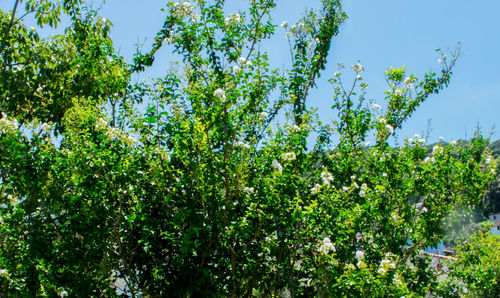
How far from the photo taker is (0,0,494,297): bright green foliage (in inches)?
164

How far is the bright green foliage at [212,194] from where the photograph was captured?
13.7ft

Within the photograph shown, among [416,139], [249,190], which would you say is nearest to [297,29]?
[416,139]

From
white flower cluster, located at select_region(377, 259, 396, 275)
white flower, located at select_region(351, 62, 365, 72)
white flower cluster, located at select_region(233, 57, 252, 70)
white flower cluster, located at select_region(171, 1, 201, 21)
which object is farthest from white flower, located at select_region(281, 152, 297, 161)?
white flower, located at select_region(351, 62, 365, 72)

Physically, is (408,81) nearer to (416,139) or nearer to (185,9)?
(416,139)

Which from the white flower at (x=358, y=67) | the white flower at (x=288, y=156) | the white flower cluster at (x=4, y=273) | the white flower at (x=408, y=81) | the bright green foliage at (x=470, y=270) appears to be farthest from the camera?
the white flower at (x=358, y=67)

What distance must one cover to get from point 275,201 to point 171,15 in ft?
10.8

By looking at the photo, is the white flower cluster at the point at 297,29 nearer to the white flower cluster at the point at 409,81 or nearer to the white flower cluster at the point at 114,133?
the white flower cluster at the point at 409,81

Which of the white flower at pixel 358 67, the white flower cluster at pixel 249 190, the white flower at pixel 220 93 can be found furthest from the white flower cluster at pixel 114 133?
the white flower at pixel 358 67

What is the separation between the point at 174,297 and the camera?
4.39 meters

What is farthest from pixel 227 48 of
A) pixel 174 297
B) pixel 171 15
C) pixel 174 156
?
pixel 174 297

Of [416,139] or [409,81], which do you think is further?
[409,81]

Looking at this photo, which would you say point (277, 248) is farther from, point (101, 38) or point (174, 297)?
point (101, 38)

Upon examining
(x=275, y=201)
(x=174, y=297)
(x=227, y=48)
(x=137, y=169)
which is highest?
(x=227, y=48)

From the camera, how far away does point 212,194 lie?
420 centimetres
